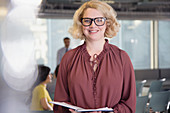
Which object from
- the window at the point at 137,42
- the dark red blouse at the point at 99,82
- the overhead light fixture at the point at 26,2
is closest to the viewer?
the dark red blouse at the point at 99,82

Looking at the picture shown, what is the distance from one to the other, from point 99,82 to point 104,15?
1.48 feet

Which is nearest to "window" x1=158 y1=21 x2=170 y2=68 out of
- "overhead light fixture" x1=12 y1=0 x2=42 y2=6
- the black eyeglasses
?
"overhead light fixture" x1=12 y1=0 x2=42 y2=6

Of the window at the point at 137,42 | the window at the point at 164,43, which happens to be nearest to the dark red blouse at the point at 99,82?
the window at the point at 137,42

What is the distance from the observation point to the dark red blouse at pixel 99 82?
5.63 feet

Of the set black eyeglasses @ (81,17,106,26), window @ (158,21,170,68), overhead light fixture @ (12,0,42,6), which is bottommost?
window @ (158,21,170,68)

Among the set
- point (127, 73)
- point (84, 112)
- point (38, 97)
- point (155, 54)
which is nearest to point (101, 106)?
point (84, 112)


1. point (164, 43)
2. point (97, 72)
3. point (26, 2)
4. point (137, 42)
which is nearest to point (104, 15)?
point (97, 72)

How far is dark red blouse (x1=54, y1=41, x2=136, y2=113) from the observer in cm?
172

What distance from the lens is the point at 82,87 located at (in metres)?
1.71

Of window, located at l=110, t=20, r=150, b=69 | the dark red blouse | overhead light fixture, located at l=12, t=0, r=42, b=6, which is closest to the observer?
the dark red blouse

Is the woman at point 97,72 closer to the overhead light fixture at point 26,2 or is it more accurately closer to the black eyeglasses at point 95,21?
the black eyeglasses at point 95,21

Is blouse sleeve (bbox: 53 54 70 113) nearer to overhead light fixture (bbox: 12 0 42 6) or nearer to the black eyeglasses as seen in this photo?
the black eyeglasses

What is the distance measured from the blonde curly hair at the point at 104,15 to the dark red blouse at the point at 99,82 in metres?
0.11

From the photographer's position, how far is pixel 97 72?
1753 millimetres
